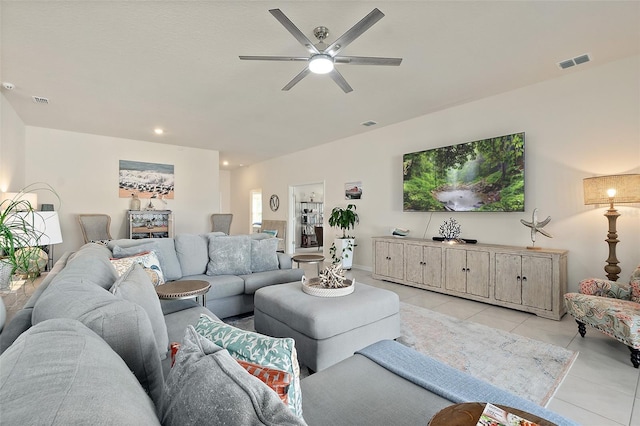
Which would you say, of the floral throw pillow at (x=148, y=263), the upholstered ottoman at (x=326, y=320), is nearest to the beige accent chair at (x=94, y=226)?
the floral throw pillow at (x=148, y=263)

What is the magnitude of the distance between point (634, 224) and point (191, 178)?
801cm

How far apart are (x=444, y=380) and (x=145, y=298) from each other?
155cm

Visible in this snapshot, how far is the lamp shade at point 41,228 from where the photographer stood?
175 centimetres

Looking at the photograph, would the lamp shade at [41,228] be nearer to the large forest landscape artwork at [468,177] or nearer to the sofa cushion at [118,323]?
the sofa cushion at [118,323]

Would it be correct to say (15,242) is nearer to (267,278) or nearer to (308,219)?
(267,278)

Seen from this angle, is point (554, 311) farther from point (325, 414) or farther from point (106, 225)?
point (106, 225)

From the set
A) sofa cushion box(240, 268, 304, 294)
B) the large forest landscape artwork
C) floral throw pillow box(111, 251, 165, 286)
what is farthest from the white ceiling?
sofa cushion box(240, 268, 304, 294)

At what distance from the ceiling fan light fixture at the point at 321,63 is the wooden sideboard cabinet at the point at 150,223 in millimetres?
5560

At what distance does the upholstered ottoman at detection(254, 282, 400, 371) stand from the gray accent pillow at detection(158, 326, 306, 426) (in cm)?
139

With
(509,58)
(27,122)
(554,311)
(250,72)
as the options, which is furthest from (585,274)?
(27,122)

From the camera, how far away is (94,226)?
18.4 ft

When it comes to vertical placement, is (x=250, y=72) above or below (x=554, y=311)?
above

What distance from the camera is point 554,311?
10.4 ft

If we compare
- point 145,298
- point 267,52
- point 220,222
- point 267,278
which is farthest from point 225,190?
point 145,298
